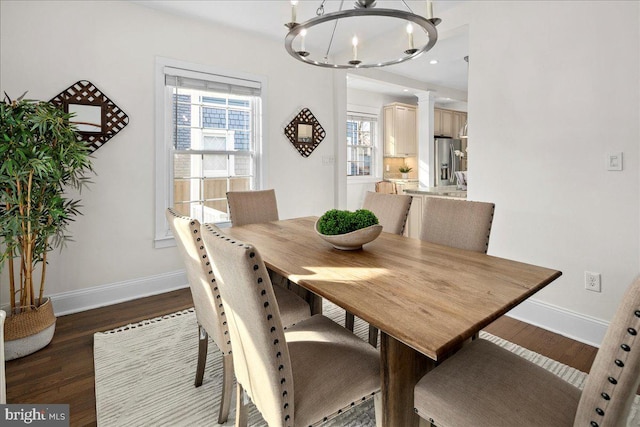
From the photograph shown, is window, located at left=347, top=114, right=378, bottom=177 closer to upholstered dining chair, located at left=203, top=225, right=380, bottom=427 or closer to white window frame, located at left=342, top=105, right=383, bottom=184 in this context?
white window frame, located at left=342, top=105, right=383, bottom=184

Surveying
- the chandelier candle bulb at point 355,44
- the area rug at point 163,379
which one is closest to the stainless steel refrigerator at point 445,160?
the area rug at point 163,379

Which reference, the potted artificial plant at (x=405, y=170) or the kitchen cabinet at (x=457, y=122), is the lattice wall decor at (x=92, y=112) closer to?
the potted artificial plant at (x=405, y=170)

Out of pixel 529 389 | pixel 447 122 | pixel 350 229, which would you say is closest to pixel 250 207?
pixel 350 229

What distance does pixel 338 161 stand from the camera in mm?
4562

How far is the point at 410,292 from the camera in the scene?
123cm

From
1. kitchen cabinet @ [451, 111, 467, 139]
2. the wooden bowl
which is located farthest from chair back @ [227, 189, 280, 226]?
kitchen cabinet @ [451, 111, 467, 139]

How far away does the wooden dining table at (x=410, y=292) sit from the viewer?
979 millimetres

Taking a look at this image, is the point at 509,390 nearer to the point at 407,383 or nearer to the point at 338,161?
the point at 407,383

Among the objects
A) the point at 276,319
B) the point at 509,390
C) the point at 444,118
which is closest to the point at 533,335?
the point at 509,390

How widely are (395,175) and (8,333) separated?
246 inches

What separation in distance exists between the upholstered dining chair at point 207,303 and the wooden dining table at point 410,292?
29cm

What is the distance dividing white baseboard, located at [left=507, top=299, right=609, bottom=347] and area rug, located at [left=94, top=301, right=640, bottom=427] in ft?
1.59

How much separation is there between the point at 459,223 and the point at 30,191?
8.84 feet

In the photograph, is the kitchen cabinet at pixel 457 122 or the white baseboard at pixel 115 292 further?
the kitchen cabinet at pixel 457 122
